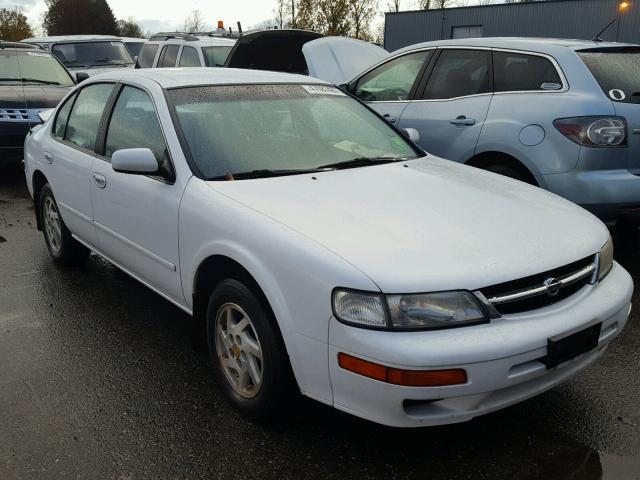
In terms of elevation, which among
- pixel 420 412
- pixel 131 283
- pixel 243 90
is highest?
pixel 243 90

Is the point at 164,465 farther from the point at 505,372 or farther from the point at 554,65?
the point at 554,65

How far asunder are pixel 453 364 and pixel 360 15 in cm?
3554

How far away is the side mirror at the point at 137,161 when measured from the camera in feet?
10.4

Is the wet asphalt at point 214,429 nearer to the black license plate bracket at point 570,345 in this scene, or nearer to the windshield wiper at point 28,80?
the black license plate bracket at point 570,345

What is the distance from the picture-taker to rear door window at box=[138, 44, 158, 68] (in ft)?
36.3

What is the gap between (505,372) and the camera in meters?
2.28

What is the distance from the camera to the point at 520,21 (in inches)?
1142

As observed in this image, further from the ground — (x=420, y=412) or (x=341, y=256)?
(x=341, y=256)

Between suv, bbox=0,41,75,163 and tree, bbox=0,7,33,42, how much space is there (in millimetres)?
46767

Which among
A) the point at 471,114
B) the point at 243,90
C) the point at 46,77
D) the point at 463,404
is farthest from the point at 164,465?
the point at 46,77

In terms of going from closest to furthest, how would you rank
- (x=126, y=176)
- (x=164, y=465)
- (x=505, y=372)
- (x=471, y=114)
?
(x=505, y=372) < (x=164, y=465) < (x=126, y=176) < (x=471, y=114)

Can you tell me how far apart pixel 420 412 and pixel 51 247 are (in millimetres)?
3804

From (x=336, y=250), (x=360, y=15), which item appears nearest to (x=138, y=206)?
(x=336, y=250)

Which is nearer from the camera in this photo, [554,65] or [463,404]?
[463,404]
